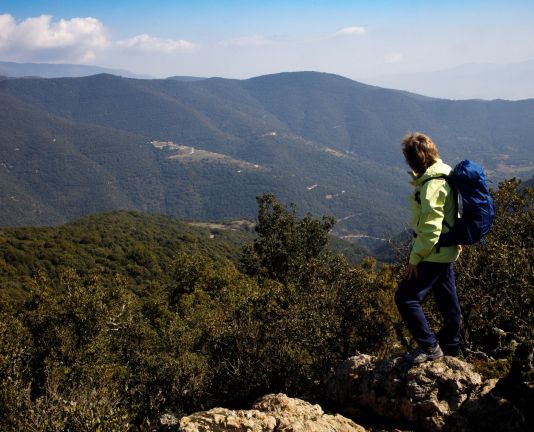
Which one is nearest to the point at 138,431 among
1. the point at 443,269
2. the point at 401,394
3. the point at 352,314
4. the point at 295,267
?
the point at 352,314

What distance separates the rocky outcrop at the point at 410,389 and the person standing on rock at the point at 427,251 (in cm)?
29

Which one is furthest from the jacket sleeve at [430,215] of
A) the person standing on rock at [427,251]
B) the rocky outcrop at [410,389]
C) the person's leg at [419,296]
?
the rocky outcrop at [410,389]

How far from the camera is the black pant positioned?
7160mm

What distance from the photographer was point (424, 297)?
7.38 meters

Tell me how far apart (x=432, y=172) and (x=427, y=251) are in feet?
4.23

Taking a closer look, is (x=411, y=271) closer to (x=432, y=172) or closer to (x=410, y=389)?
(x=432, y=172)

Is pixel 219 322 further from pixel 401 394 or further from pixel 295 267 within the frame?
pixel 295 267

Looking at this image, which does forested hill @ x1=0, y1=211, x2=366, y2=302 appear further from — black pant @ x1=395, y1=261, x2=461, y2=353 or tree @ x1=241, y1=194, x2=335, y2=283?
black pant @ x1=395, y1=261, x2=461, y2=353

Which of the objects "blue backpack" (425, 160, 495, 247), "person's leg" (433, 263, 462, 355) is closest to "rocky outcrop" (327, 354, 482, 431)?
"person's leg" (433, 263, 462, 355)

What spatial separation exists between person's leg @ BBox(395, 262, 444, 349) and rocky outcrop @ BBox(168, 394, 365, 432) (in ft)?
6.49

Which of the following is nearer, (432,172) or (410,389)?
(432,172)

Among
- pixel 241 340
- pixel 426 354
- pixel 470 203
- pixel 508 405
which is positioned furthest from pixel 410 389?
pixel 241 340

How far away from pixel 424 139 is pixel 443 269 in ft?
7.26

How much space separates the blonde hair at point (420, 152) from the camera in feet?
23.3
